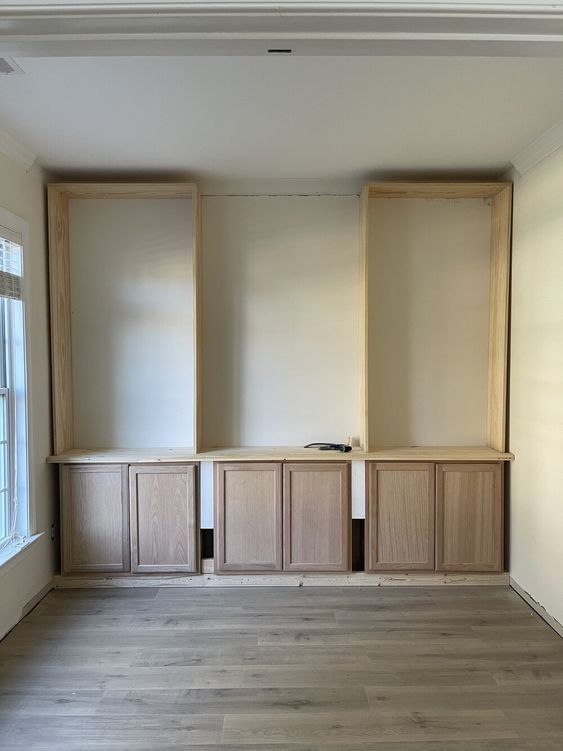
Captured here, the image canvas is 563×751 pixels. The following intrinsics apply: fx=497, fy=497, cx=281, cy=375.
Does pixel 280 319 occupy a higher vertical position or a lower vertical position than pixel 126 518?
higher

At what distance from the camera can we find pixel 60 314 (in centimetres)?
338

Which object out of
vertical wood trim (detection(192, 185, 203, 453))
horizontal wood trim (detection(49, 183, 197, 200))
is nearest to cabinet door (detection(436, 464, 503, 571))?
vertical wood trim (detection(192, 185, 203, 453))

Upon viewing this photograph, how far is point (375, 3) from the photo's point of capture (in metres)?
1.04

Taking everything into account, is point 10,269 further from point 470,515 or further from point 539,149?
point 470,515

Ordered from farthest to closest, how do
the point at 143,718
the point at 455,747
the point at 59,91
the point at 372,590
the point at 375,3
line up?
the point at 372,590, the point at 59,91, the point at 143,718, the point at 455,747, the point at 375,3

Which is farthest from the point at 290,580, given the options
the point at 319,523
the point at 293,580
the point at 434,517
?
the point at 434,517

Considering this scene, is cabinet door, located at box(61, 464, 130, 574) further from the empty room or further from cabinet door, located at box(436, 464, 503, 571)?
cabinet door, located at box(436, 464, 503, 571)

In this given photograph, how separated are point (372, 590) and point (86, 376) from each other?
248 cm

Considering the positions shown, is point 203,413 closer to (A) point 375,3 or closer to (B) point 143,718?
(B) point 143,718

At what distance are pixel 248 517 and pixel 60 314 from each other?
1.88 m

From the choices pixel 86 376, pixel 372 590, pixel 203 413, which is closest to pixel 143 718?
pixel 372 590

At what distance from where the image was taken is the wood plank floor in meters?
2.04

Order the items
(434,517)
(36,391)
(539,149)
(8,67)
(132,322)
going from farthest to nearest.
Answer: (132,322)
(434,517)
(36,391)
(539,149)
(8,67)

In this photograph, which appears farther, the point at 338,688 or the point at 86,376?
the point at 86,376
